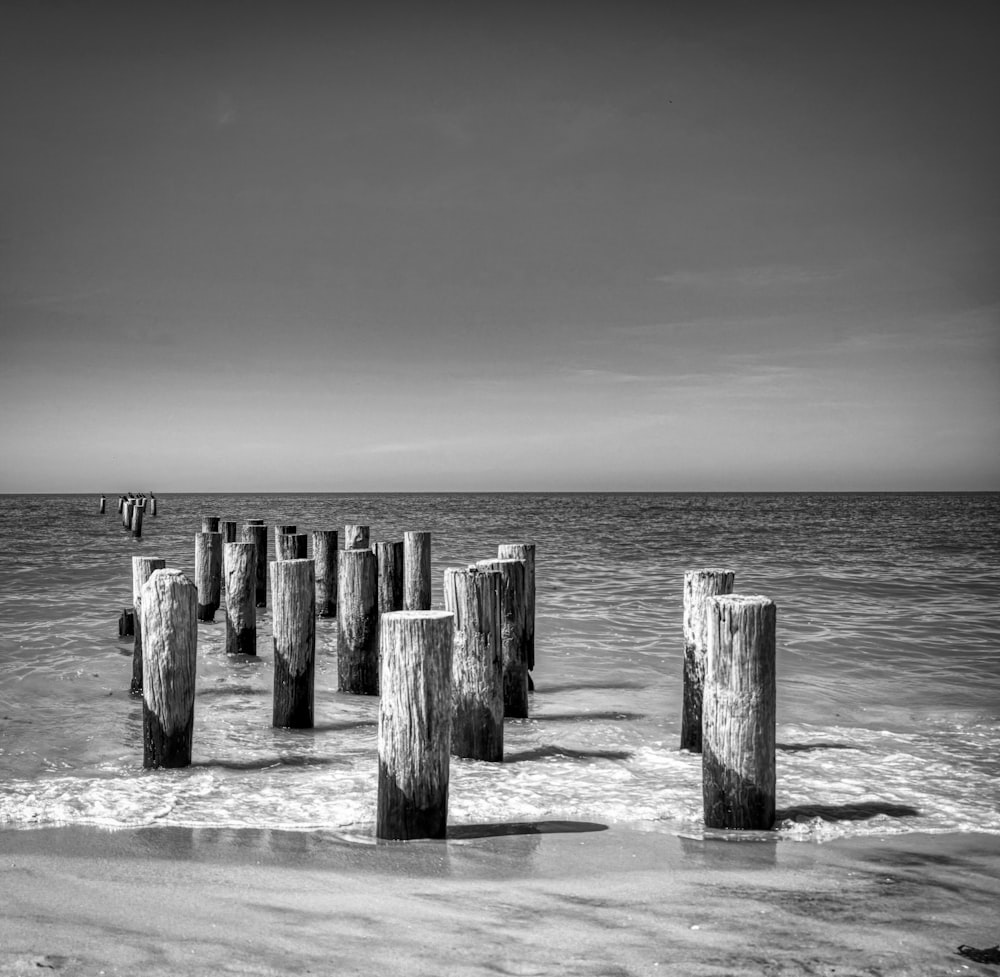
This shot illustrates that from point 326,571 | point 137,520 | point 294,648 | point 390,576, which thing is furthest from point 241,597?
point 137,520

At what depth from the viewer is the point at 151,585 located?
633 cm

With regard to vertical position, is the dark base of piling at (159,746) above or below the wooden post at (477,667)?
below

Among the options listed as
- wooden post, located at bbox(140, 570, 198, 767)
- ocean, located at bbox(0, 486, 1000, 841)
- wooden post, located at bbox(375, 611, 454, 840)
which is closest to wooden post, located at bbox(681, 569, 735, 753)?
ocean, located at bbox(0, 486, 1000, 841)

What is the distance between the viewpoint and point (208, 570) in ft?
43.4

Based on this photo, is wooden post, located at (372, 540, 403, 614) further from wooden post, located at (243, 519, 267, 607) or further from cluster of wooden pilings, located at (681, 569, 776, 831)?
cluster of wooden pilings, located at (681, 569, 776, 831)

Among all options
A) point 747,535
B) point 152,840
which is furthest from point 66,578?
point 747,535

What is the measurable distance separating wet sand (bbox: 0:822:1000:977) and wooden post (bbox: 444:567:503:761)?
121 cm

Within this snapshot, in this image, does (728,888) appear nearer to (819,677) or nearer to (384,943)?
(384,943)

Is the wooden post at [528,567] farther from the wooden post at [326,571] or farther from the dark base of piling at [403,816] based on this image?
the wooden post at [326,571]

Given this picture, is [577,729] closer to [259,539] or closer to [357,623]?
[357,623]

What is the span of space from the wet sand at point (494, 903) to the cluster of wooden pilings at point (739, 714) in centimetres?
21

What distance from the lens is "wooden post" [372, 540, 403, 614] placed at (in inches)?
454

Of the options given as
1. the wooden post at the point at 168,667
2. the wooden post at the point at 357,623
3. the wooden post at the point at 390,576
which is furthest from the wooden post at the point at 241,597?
the wooden post at the point at 168,667

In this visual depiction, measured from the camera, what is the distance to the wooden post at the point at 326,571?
45.6 feet
